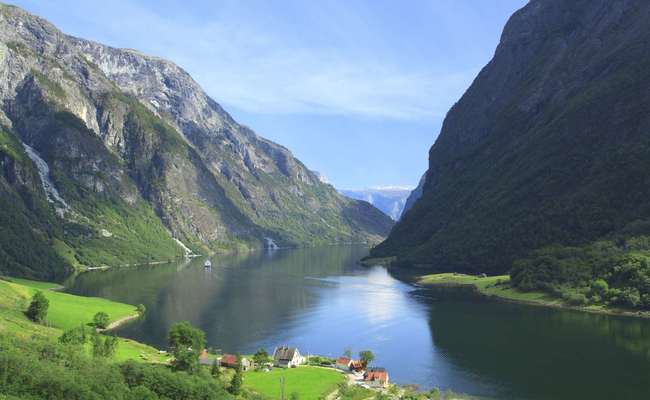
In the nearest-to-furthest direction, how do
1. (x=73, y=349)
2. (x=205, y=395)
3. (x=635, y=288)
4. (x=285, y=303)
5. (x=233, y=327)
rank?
(x=205, y=395) < (x=73, y=349) < (x=233, y=327) < (x=635, y=288) < (x=285, y=303)

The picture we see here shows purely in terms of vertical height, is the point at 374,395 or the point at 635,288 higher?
the point at 635,288

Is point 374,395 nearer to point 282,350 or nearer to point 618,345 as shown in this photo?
point 282,350

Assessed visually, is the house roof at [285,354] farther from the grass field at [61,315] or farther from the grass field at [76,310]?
the grass field at [76,310]

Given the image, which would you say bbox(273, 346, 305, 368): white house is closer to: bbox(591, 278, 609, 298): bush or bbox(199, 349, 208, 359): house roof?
bbox(199, 349, 208, 359): house roof

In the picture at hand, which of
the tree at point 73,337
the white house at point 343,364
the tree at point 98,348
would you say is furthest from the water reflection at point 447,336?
the tree at point 98,348

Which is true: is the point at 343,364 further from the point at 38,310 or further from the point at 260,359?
the point at 38,310

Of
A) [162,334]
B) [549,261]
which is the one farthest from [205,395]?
[549,261]
